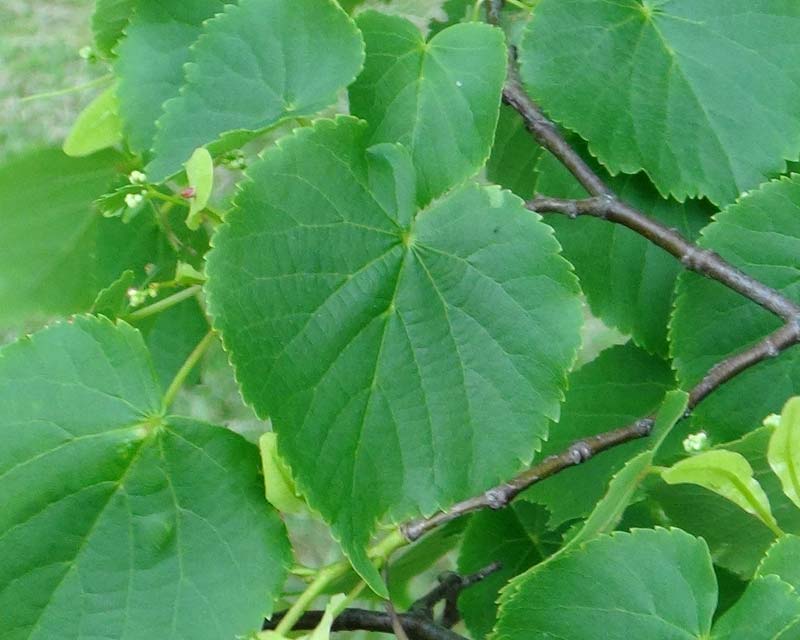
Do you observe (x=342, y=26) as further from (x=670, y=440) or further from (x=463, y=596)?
(x=463, y=596)

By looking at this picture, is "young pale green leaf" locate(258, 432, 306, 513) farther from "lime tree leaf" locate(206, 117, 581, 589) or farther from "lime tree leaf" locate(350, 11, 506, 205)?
"lime tree leaf" locate(350, 11, 506, 205)

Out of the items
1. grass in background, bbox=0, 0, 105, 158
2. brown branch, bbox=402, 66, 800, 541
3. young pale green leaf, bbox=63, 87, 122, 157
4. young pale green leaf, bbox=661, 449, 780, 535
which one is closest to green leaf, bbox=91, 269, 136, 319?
young pale green leaf, bbox=63, 87, 122, 157

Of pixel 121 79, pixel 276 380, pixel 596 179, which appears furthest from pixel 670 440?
pixel 121 79

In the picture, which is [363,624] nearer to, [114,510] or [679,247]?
[114,510]

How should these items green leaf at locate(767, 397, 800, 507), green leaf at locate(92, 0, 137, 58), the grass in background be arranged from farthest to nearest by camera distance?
the grass in background < green leaf at locate(92, 0, 137, 58) < green leaf at locate(767, 397, 800, 507)

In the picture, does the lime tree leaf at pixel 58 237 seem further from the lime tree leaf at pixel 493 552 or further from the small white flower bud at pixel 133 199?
the lime tree leaf at pixel 493 552

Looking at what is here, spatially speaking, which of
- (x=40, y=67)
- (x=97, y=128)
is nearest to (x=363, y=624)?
(x=97, y=128)
